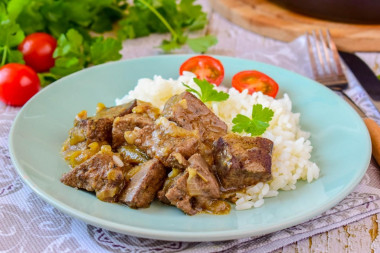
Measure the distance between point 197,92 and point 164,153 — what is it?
96cm

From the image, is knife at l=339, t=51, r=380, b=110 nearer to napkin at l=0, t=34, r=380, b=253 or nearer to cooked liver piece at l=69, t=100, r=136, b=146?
napkin at l=0, t=34, r=380, b=253

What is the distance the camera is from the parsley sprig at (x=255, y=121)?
3879 mm

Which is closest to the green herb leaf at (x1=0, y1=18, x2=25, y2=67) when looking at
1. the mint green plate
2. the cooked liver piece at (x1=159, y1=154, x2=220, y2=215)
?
the mint green plate

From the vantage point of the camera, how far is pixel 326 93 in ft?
15.3

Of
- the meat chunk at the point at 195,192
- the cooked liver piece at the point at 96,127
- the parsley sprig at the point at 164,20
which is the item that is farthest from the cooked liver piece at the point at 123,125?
the parsley sprig at the point at 164,20

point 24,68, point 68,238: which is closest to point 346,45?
point 24,68

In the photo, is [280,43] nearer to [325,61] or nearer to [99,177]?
[325,61]

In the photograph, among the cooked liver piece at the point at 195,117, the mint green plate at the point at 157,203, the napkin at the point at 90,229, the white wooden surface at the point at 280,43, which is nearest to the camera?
the mint green plate at the point at 157,203

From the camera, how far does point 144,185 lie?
10.7 feet

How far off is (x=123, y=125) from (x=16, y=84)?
1.89 meters

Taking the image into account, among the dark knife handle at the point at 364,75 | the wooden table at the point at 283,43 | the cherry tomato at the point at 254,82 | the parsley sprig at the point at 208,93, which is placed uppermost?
the parsley sprig at the point at 208,93

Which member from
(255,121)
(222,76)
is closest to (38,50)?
(222,76)

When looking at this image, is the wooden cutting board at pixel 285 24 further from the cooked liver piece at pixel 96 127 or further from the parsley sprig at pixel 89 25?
the cooked liver piece at pixel 96 127

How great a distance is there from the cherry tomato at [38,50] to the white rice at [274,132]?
1713mm
